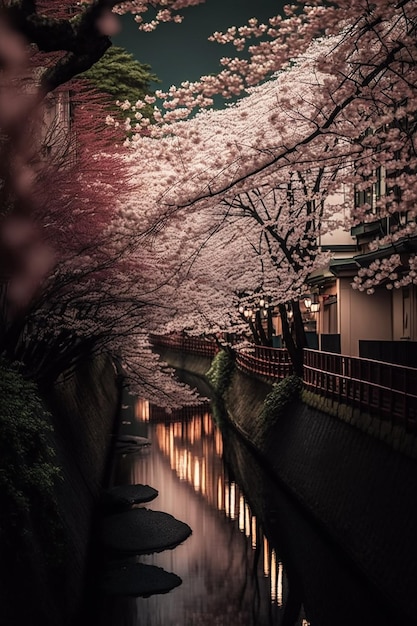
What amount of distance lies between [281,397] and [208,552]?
10.4 metres

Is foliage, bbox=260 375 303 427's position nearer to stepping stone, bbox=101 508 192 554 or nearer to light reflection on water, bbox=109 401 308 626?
light reflection on water, bbox=109 401 308 626

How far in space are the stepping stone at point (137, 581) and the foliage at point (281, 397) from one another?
40.0 ft

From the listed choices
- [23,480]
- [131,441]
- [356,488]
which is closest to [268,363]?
[131,441]

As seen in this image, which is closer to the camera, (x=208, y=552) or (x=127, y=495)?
(x=208, y=552)

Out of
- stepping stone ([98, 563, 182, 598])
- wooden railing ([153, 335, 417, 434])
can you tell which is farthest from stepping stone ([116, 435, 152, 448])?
stepping stone ([98, 563, 182, 598])

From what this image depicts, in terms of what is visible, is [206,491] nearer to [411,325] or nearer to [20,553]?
[411,325]

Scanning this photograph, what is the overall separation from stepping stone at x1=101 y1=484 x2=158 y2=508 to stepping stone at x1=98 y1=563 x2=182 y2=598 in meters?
6.18

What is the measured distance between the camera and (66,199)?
15.7m

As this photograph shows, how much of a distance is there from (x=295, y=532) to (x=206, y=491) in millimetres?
7241

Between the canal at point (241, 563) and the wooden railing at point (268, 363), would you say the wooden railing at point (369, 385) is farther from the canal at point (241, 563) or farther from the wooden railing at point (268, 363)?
the wooden railing at point (268, 363)

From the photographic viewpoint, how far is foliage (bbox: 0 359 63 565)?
36.6 feet

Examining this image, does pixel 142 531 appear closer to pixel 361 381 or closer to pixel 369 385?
pixel 361 381

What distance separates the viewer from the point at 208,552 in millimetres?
20578

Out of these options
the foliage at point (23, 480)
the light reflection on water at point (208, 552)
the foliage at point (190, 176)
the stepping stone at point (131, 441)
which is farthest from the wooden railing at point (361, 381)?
the foliage at point (23, 480)
